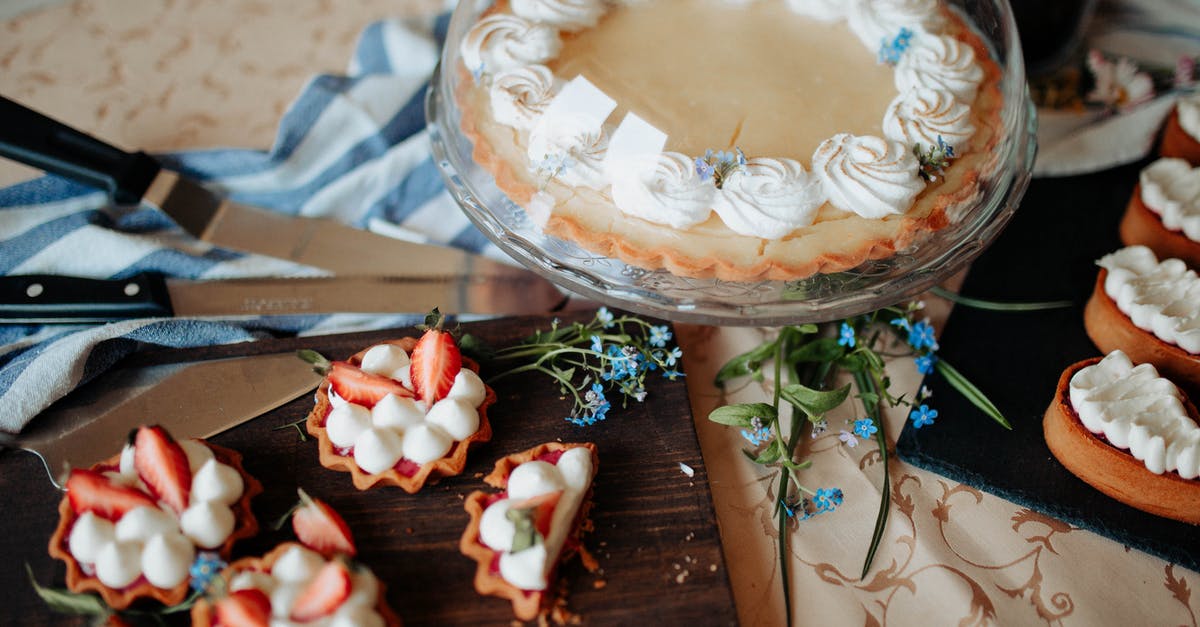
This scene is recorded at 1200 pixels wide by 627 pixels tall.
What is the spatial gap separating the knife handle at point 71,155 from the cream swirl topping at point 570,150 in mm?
1068

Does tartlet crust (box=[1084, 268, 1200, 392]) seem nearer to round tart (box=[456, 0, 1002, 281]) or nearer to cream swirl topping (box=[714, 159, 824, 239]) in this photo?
round tart (box=[456, 0, 1002, 281])

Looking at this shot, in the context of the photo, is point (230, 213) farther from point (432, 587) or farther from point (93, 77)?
point (432, 587)

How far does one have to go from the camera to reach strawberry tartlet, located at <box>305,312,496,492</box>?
1.47 meters

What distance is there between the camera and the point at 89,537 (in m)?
1.31

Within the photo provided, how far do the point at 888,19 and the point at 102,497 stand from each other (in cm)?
181

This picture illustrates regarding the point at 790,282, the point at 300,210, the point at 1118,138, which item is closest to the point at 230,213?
the point at 300,210

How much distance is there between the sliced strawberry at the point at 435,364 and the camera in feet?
5.04

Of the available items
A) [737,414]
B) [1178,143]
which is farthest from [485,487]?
[1178,143]

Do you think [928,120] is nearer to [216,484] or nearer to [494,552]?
[494,552]

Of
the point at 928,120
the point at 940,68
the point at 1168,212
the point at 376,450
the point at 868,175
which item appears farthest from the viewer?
the point at 1168,212

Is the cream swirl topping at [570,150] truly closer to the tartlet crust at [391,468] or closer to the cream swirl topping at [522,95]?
the cream swirl topping at [522,95]

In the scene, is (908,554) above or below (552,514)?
below

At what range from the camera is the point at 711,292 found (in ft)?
5.18

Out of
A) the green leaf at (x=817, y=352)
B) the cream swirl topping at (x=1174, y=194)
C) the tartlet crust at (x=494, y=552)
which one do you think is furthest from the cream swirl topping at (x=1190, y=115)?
the tartlet crust at (x=494, y=552)
